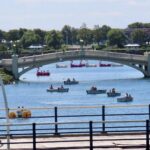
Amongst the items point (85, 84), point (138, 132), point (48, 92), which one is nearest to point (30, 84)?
point (85, 84)

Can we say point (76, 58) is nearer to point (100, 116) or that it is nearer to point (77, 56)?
point (77, 56)

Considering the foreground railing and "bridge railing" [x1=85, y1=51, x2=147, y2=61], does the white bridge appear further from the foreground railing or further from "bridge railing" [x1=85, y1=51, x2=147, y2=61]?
the foreground railing

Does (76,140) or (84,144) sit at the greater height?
(76,140)

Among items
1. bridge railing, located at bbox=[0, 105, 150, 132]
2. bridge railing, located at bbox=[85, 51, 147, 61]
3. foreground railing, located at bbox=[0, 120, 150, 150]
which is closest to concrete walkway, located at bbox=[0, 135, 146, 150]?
foreground railing, located at bbox=[0, 120, 150, 150]

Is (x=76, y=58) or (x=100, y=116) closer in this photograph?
(x=100, y=116)

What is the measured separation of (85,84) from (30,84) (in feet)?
31.2

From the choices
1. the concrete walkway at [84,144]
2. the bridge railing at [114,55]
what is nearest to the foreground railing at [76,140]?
the concrete walkway at [84,144]

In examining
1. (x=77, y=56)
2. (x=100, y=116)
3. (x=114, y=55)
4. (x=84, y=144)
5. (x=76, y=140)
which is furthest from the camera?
(x=114, y=55)

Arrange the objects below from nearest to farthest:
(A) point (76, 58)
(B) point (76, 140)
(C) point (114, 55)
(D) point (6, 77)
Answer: (B) point (76, 140) → (D) point (6, 77) → (A) point (76, 58) → (C) point (114, 55)

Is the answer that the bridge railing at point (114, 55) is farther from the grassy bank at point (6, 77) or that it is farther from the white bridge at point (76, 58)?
the grassy bank at point (6, 77)

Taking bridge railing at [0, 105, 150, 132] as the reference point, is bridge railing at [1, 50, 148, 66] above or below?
below

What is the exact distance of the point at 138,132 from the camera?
24578 millimetres

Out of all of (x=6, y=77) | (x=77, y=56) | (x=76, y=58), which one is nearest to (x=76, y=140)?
(x=6, y=77)

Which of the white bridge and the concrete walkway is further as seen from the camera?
the white bridge
